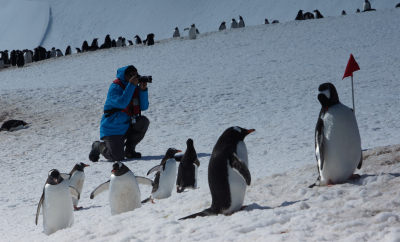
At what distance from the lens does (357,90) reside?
11.5 m

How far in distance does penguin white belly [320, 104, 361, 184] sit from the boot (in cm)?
447

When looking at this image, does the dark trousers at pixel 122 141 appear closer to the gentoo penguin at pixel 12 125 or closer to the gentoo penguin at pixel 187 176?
A: the gentoo penguin at pixel 187 176

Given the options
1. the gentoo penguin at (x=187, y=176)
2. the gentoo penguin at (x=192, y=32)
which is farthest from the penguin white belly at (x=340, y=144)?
the gentoo penguin at (x=192, y=32)

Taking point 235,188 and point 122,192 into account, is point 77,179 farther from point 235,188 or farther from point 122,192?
point 235,188

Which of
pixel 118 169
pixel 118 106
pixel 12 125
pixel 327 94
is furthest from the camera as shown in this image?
pixel 12 125

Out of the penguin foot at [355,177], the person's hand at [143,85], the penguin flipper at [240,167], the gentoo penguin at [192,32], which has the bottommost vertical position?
the penguin foot at [355,177]

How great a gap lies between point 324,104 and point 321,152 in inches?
11.8

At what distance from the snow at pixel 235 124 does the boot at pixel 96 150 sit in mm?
230

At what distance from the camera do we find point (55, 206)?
464 cm

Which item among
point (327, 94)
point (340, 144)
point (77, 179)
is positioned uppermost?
point (327, 94)

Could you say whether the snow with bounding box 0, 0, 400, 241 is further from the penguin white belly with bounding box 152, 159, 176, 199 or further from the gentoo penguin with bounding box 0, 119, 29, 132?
the penguin white belly with bounding box 152, 159, 176, 199

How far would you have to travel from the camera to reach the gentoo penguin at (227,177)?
10.8 feet

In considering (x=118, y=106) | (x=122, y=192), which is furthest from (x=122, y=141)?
(x=122, y=192)

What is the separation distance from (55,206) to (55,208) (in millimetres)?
Result: 17
